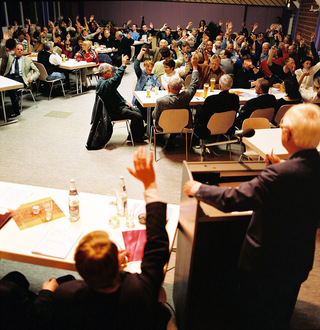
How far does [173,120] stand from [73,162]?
1.60 meters

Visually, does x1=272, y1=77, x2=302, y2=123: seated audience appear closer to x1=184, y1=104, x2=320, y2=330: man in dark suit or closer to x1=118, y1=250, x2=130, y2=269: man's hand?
x1=184, y1=104, x2=320, y2=330: man in dark suit

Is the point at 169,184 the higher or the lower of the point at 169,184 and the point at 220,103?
the lower

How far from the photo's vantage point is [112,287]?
4.03ft

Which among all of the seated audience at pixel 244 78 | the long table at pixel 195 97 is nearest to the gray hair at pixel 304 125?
the long table at pixel 195 97

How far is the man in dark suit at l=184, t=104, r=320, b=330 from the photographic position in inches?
59.7

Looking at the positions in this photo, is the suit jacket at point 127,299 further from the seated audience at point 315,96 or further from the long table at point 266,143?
the seated audience at point 315,96

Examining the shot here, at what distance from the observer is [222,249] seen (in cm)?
209

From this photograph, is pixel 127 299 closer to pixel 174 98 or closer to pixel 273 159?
pixel 273 159

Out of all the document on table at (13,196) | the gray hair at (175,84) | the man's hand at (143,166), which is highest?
the man's hand at (143,166)

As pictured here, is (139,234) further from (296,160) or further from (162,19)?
(162,19)

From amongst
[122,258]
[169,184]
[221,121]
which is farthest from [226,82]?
[122,258]

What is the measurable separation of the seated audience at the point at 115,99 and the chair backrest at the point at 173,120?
80 centimetres

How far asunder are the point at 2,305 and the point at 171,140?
4.08 meters

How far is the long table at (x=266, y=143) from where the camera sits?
10.9ft
